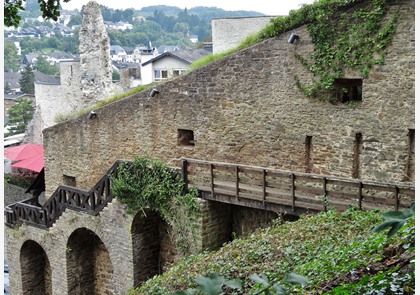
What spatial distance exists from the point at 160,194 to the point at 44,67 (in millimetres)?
Answer: 76689

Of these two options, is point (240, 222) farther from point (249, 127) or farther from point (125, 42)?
point (125, 42)

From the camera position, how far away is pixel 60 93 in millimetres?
31281

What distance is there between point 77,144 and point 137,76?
14.9 metres

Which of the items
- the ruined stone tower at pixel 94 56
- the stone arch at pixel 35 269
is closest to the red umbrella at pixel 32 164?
the ruined stone tower at pixel 94 56

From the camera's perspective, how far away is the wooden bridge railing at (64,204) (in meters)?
14.8

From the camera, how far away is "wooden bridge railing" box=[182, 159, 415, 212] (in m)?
10.8

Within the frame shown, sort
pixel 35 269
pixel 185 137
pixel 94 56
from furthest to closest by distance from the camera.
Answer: pixel 94 56, pixel 35 269, pixel 185 137

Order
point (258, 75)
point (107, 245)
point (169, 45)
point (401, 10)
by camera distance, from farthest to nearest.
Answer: point (169, 45) → point (107, 245) → point (258, 75) → point (401, 10)

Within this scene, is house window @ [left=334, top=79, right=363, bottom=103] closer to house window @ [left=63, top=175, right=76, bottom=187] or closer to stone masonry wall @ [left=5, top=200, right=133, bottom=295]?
stone masonry wall @ [left=5, top=200, right=133, bottom=295]

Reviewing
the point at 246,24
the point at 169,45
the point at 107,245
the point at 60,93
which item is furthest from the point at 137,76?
the point at 169,45

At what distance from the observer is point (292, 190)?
11602mm

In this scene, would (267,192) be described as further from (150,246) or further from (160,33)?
(160,33)

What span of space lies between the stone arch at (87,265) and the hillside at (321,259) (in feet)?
18.0

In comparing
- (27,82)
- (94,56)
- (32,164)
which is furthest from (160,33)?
(94,56)
